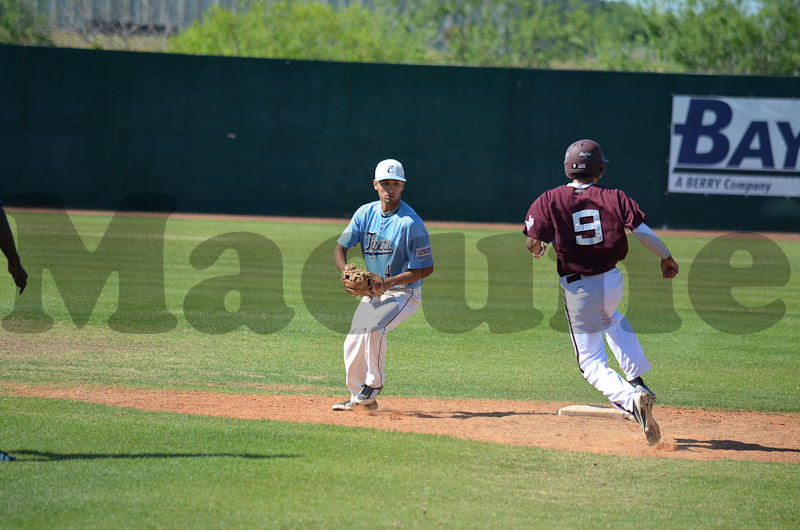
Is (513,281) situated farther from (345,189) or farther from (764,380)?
(345,189)

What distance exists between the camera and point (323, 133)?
26.8 meters

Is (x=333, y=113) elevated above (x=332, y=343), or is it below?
above

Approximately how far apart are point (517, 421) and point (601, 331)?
1152mm

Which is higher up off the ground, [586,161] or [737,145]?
[586,161]

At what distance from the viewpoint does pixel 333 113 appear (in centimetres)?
2689

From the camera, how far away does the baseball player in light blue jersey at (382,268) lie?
7.00m

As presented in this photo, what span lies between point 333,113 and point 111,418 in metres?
21.1

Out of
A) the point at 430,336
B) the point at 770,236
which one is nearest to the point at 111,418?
the point at 430,336

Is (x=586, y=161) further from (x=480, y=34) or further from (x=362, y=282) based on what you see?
(x=480, y=34)

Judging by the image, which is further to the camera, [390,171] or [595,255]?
[390,171]

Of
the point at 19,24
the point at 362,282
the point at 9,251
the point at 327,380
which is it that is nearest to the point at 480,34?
the point at 19,24

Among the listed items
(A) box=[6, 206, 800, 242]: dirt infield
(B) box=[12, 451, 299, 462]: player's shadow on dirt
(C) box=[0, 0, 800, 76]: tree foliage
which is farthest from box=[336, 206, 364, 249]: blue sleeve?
(C) box=[0, 0, 800, 76]: tree foliage

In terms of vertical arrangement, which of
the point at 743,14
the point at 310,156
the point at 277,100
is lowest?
the point at 310,156

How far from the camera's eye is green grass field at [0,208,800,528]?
487 centimetres
